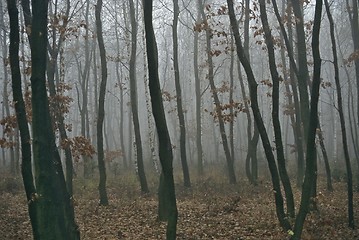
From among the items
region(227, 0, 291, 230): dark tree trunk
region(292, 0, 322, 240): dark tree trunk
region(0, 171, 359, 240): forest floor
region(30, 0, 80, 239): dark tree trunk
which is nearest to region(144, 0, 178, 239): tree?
region(30, 0, 80, 239): dark tree trunk

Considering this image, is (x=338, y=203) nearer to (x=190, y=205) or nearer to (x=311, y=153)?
(x=190, y=205)

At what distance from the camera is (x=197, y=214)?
1349 centimetres

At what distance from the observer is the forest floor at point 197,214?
11102 mm

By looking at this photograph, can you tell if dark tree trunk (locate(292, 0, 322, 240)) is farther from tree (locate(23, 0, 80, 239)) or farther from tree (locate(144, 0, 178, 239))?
tree (locate(23, 0, 80, 239))

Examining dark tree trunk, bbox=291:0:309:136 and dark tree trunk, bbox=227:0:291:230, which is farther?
dark tree trunk, bbox=291:0:309:136

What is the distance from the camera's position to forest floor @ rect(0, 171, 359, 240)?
36.4 feet

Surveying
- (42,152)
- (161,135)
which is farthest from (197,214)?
(42,152)

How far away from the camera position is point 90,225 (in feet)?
42.1

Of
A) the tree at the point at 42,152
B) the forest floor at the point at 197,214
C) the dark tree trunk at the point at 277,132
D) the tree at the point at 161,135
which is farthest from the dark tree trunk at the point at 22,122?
the dark tree trunk at the point at 277,132

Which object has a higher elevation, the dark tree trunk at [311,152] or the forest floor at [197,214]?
the dark tree trunk at [311,152]

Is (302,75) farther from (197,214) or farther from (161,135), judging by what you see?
(161,135)

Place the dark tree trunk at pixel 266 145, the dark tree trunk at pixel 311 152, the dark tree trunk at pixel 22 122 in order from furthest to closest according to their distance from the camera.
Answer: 1. the dark tree trunk at pixel 266 145
2. the dark tree trunk at pixel 311 152
3. the dark tree trunk at pixel 22 122

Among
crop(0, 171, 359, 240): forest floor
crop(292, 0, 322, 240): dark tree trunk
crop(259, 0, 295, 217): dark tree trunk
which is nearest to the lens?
crop(292, 0, 322, 240): dark tree trunk

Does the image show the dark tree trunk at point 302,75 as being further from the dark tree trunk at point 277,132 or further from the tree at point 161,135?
the tree at point 161,135
